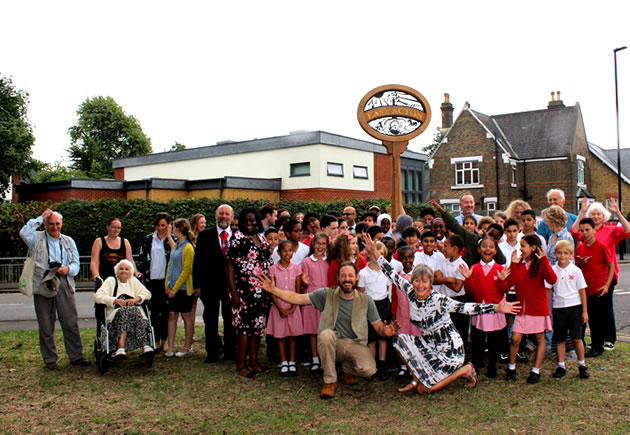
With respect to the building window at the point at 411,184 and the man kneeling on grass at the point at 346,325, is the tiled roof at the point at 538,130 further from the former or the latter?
the man kneeling on grass at the point at 346,325

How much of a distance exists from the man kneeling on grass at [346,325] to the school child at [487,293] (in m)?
1.10

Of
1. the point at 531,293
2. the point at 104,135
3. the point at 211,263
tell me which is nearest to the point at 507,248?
the point at 531,293

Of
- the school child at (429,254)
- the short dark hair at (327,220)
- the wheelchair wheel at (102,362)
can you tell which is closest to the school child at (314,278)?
the short dark hair at (327,220)

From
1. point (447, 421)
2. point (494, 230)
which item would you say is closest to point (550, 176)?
point (494, 230)

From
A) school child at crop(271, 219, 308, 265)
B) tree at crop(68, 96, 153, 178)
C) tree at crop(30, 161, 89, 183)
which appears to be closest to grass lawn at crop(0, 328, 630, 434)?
school child at crop(271, 219, 308, 265)

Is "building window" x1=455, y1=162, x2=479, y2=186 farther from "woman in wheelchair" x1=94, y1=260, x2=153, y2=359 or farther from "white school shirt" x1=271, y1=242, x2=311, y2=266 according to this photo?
"woman in wheelchair" x1=94, y1=260, x2=153, y2=359

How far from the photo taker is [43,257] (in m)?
6.62

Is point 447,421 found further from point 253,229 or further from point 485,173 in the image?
point 485,173

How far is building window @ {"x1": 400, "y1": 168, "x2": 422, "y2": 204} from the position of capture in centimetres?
3950

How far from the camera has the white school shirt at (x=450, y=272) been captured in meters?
6.18

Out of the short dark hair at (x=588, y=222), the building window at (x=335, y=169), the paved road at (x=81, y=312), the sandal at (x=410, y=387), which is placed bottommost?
the paved road at (x=81, y=312)

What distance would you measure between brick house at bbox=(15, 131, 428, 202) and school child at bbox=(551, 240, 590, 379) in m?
22.9

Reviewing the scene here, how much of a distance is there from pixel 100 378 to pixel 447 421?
4277 millimetres

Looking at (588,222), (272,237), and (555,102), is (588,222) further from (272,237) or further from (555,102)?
(555,102)
